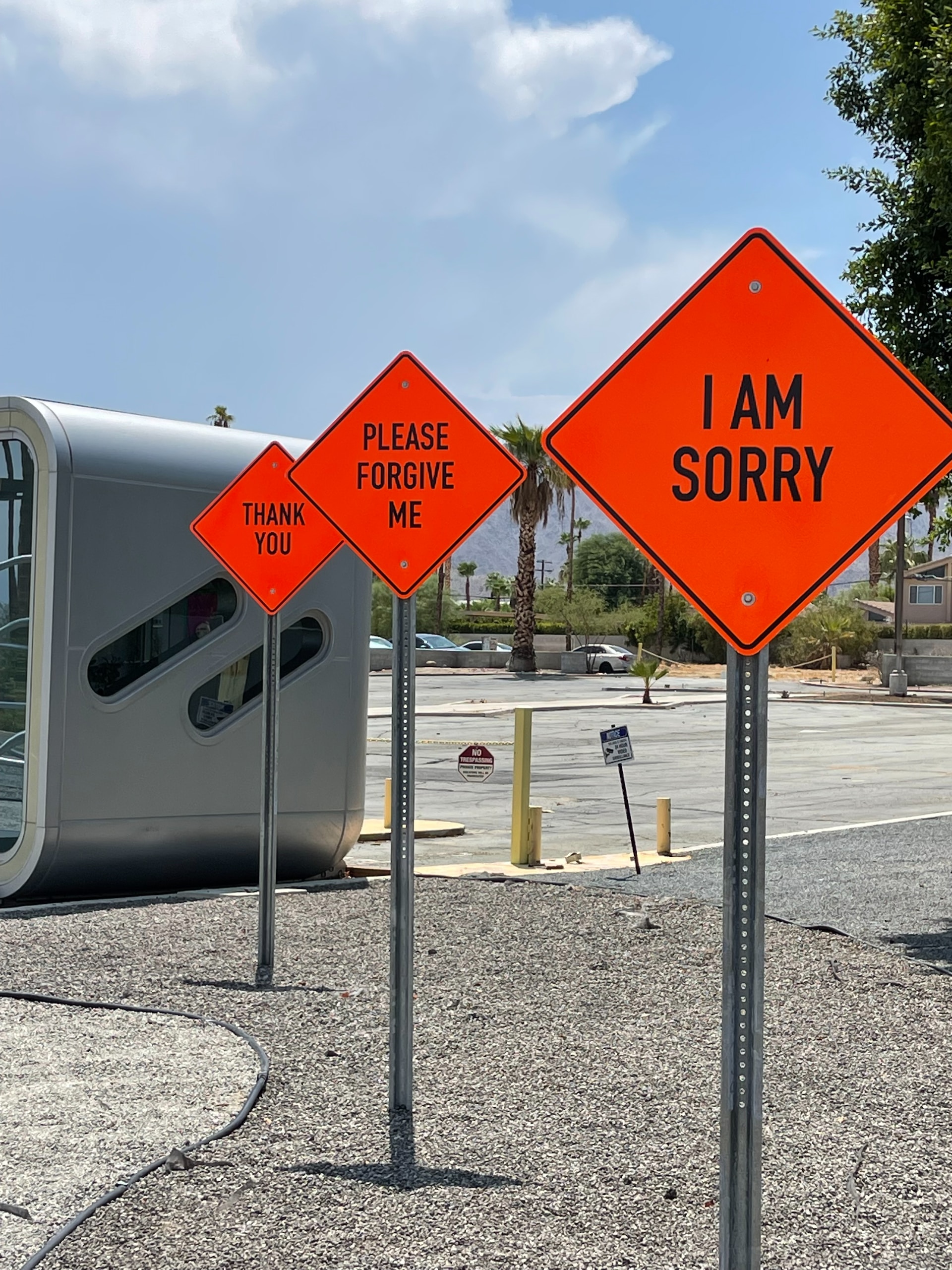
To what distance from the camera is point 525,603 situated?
50812 millimetres

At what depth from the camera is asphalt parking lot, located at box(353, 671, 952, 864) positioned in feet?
45.2

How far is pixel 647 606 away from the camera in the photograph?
73.8 m

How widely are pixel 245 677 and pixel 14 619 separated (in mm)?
1561

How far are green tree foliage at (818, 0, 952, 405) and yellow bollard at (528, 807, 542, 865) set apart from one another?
4.59 metres

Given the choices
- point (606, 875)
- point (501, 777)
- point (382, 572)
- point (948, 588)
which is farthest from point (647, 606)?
point (382, 572)

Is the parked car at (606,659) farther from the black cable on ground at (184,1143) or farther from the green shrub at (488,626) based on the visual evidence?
the black cable on ground at (184,1143)

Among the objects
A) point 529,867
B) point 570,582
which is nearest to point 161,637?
point 529,867

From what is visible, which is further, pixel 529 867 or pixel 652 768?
pixel 652 768

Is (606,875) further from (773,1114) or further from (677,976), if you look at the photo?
(773,1114)

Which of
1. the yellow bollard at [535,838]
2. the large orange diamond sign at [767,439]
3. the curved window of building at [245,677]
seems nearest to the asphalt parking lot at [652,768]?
the yellow bollard at [535,838]

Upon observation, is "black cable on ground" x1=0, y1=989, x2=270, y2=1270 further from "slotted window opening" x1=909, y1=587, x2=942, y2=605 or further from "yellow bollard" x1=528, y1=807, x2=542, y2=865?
"slotted window opening" x1=909, y1=587, x2=942, y2=605

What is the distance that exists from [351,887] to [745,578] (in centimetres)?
707

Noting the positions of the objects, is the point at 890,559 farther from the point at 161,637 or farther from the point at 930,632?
the point at 161,637

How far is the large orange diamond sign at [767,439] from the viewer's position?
10.0 ft
